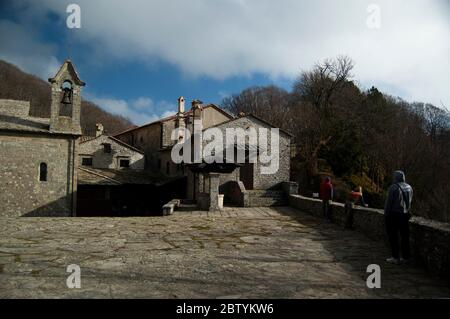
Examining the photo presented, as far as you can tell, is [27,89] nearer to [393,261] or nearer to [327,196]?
[327,196]

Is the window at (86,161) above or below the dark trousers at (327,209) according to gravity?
above

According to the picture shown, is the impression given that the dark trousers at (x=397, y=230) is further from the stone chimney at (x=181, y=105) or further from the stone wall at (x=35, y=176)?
the stone chimney at (x=181, y=105)

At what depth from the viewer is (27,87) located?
3944 cm

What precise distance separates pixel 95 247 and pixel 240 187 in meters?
12.5

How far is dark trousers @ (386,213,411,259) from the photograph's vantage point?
5887mm

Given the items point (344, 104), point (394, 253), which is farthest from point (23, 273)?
point (344, 104)

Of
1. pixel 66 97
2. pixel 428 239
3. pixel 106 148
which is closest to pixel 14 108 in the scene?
pixel 66 97

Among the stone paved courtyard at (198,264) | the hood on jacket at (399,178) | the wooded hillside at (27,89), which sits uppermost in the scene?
the wooded hillside at (27,89)

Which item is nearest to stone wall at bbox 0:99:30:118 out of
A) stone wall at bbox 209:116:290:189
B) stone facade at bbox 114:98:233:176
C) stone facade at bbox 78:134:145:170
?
stone facade at bbox 78:134:145:170

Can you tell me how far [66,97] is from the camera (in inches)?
850

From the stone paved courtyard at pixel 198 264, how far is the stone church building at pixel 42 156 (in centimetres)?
1151

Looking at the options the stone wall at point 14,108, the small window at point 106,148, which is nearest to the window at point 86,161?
the small window at point 106,148

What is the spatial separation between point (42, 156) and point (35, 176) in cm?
123

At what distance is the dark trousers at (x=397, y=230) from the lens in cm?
589
